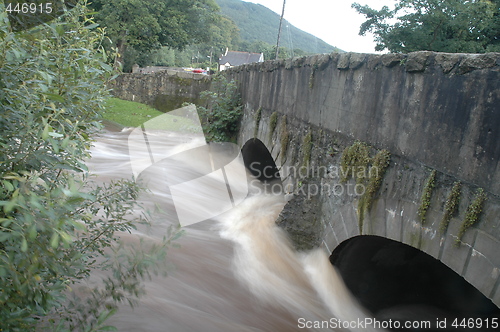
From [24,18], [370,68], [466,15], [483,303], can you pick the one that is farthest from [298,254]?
[466,15]

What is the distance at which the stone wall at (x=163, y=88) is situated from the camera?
19334 millimetres

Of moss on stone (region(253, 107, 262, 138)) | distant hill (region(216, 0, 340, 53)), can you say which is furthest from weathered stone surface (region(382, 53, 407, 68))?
distant hill (region(216, 0, 340, 53))

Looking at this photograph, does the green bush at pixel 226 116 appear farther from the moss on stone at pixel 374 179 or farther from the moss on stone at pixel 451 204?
the moss on stone at pixel 451 204

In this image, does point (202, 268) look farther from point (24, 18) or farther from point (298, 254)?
point (24, 18)

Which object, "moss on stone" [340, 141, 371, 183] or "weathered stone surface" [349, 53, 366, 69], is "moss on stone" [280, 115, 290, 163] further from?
"weathered stone surface" [349, 53, 366, 69]

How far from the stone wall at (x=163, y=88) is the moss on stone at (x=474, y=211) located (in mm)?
15752

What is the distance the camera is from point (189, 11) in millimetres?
28641

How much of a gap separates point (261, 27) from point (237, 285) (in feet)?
435

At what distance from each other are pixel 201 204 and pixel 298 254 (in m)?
2.60

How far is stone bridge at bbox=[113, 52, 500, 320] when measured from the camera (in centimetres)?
299

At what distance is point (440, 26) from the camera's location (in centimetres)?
1345

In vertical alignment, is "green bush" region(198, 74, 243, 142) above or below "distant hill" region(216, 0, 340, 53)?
below

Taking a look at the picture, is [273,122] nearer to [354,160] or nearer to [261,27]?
[354,160]

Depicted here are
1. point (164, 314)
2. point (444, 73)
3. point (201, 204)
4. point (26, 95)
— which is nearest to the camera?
point (26, 95)
